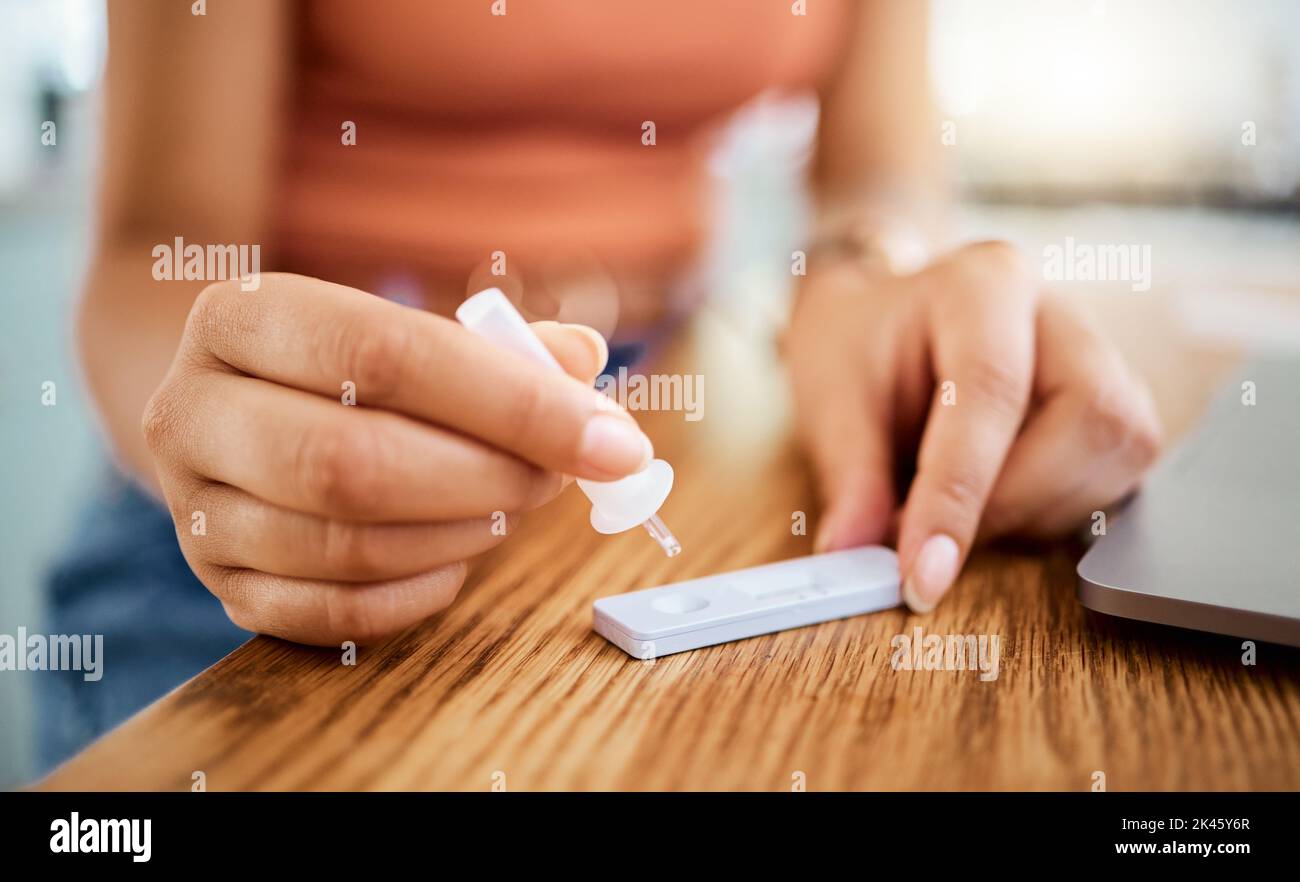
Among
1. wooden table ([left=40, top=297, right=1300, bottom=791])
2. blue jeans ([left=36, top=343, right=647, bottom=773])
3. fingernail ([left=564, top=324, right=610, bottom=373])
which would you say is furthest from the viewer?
blue jeans ([left=36, top=343, right=647, bottom=773])

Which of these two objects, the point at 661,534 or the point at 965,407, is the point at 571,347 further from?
the point at 965,407

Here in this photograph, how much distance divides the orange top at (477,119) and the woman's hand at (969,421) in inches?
17.2

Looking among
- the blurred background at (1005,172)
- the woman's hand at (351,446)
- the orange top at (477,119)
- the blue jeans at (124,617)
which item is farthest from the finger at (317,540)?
the orange top at (477,119)

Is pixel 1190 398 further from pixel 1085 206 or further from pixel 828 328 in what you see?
pixel 1085 206

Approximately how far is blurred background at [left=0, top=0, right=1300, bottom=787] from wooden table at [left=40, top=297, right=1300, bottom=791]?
0.26 ft

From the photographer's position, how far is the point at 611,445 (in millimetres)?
318

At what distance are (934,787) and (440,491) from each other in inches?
7.4

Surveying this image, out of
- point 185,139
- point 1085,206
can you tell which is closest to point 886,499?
point 185,139

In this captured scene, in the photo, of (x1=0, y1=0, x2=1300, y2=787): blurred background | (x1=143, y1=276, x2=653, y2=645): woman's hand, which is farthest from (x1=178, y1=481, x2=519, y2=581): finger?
(x1=0, y1=0, x2=1300, y2=787): blurred background

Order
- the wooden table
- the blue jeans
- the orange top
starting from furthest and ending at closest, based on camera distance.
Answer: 1. the orange top
2. the blue jeans
3. the wooden table

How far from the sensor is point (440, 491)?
1.05 ft

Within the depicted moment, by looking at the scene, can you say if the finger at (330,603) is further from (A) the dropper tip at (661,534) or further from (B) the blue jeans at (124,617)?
(B) the blue jeans at (124,617)

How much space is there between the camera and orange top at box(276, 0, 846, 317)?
80 cm

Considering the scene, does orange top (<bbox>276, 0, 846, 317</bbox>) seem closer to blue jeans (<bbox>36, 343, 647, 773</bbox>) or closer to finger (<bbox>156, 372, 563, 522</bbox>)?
blue jeans (<bbox>36, 343, 647, 773</bbox>)
